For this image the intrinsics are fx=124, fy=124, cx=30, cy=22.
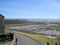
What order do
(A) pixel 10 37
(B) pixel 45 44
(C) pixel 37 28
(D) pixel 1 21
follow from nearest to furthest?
(A) pixel 10 37 < (B) pixel 45 44 < (D) pixel 1 21 < (C) pixel 37 28

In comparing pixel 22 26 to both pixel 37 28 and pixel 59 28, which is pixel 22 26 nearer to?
pixel 37 28

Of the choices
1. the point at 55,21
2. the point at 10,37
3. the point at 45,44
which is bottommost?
the point at 45,44

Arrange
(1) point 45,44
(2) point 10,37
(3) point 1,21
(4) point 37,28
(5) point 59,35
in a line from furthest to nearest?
(4) point 37,28 < (5) point 59,35 < (3) point 1,21 < (1) point 45,44 < (2) point 10,37

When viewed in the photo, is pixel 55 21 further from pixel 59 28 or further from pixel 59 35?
pixel 59 35

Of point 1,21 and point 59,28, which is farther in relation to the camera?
point 59,28

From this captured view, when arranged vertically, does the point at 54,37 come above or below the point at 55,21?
below

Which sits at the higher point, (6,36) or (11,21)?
(11,21)

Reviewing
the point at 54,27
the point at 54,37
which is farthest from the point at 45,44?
the point at 54,27

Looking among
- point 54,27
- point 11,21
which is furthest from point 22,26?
point 54,27

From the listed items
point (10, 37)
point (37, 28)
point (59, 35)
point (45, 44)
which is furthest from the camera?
point (37, 28)
